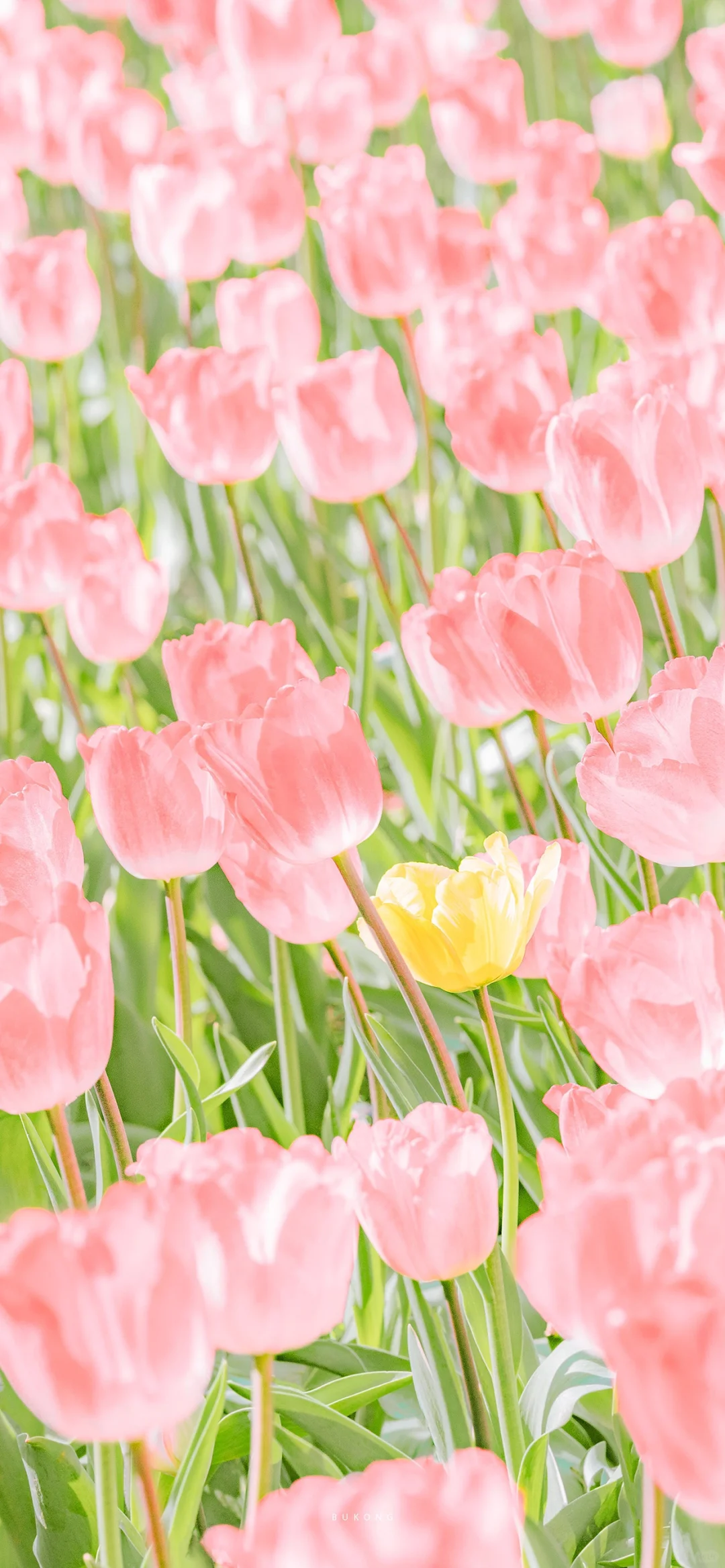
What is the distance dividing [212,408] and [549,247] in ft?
1.37

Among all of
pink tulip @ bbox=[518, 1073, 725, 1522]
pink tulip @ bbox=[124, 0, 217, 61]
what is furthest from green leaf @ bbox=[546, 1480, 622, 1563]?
pink tulip @ bbox=[124, 0, 217, 61]

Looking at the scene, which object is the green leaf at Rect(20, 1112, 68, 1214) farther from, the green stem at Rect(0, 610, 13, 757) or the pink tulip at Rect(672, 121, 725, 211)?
the pink tulip at Rect(672, 121, 725, 211)

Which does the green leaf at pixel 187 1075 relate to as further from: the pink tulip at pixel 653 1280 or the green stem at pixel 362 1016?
the pink tulip at pixel 653 1280

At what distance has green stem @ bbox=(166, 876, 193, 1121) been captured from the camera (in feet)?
2.16

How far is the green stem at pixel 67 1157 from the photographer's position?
513 mm

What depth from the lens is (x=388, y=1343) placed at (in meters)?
0.75

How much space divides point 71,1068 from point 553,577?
29 centimetres

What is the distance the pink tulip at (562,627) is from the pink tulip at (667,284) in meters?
0.42

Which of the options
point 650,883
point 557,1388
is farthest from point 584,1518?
point 650,883

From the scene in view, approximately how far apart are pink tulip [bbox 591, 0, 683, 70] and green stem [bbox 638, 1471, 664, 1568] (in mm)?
1723

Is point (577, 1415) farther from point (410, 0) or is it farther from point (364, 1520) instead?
point (410, 0)

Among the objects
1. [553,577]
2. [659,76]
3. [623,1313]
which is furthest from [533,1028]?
[659,76]

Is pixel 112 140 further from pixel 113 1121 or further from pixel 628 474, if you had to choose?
pixel 113 1121

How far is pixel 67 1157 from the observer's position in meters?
0.52
